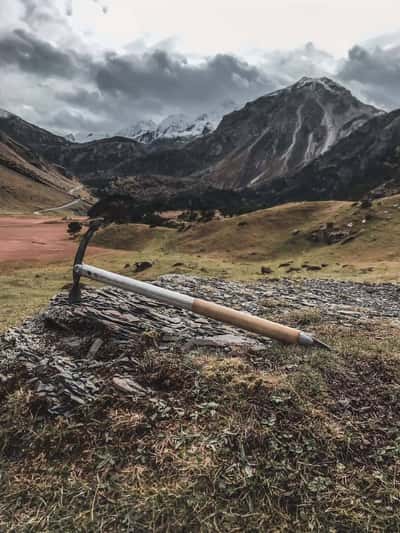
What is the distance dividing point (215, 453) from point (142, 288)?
4.07m

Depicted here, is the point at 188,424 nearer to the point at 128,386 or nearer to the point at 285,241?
the point at 128,386

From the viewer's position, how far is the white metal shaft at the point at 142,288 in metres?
7.84

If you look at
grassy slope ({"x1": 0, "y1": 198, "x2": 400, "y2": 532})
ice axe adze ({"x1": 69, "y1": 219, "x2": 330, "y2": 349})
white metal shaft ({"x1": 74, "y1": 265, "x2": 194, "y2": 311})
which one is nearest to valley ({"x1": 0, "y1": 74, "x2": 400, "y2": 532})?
grassy slope ({"x1": 0, "y1": 198, "x2": 400, "y2": 532})

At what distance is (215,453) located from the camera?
5.23 m

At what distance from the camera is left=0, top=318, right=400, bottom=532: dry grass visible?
4.52m

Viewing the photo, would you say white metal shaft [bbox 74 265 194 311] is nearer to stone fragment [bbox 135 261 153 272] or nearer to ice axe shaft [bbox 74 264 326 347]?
ice axe shaft [bbox 74 264 326 347]

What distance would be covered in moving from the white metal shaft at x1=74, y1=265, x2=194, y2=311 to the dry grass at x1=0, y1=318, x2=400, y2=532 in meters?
1.35

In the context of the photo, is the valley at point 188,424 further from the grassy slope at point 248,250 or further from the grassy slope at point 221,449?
the grassy slope at point 248,250

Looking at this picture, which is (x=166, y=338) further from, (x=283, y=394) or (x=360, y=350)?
(x=360, y=350)

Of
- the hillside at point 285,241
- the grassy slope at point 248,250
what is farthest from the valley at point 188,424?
the hillside at point 285,241

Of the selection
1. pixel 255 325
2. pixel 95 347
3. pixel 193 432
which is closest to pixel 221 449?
pixel 193 432

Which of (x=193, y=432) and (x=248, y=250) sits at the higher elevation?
(x=193, y=432)

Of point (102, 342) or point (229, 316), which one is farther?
point (102, 342)

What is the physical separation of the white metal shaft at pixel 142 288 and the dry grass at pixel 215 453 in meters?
1.35
